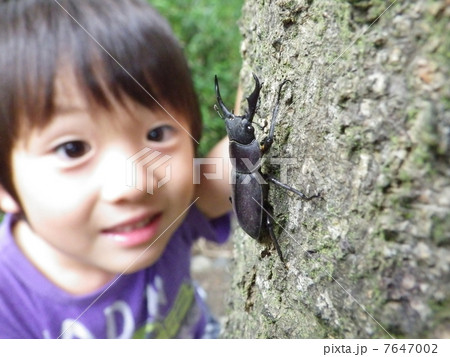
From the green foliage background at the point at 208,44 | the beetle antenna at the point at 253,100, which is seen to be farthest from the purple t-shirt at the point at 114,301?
the green foliage background at the point at 208,44

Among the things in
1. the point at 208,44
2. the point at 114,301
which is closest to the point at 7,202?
the point at 114,301

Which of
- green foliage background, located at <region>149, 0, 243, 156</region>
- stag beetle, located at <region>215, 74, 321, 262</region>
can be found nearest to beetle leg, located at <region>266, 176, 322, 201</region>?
stag beetle, located at <region>215, 74, 321, 262</region>

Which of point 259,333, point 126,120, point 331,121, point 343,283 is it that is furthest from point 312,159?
point 126,120

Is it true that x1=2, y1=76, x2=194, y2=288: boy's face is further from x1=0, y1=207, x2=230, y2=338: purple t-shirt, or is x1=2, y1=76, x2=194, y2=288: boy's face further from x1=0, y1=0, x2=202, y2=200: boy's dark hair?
x1=0, y1=207, x2=230, y2=338: purple t-shirt

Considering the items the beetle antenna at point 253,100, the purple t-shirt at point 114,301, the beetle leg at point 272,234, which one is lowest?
the purple t-shirt at point 114,301

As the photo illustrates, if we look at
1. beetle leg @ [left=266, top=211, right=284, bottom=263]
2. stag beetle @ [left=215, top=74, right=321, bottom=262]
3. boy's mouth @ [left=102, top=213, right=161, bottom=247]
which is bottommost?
boy's mouth @ [left=102, top=213, right=161, bottom=247]

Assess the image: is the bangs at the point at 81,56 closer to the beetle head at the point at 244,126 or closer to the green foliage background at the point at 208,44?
the beetle head at the point at 244,126
